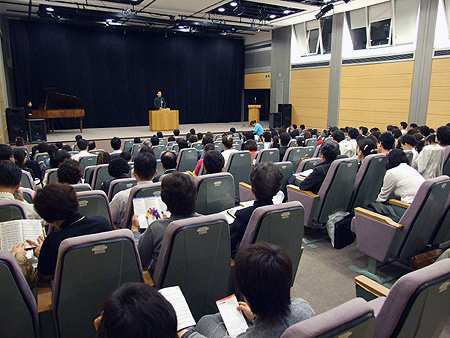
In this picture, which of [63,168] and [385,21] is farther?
[385,21]

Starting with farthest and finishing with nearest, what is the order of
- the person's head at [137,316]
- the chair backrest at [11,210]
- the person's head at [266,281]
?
the chair backrest at [11,210] < the person's head at [266,281] < the person's head at [137,316]

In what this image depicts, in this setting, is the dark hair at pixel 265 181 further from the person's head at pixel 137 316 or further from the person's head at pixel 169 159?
the person's head at pixel 169 159

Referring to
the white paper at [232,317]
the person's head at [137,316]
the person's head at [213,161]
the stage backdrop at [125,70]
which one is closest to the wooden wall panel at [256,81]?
the stage backdrop at [125,70]

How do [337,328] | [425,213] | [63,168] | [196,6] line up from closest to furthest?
[337,328]
[425,213]
[63,168]
[196,6]

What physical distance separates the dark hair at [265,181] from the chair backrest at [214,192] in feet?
1.94

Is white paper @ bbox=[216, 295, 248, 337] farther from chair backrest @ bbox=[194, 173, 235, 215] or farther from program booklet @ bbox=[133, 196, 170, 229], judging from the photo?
chair backrest @ bbox=[194, 173, 235, 215]

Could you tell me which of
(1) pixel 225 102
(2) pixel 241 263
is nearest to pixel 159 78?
(1) pixel 225 102

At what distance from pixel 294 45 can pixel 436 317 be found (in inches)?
554

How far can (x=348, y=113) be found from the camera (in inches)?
472

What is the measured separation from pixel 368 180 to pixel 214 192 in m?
1.83

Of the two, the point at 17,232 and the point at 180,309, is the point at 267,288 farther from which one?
the point at 17,232

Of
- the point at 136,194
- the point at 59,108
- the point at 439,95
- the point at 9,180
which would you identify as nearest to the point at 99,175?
the point at 9,180

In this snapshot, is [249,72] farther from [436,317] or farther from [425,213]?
[436,317]

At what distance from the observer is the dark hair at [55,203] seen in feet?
5.96
